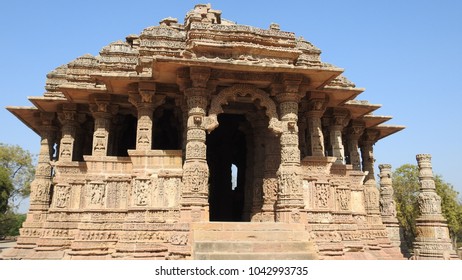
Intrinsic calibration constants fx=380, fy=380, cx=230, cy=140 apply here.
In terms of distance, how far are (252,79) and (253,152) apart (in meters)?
3.31

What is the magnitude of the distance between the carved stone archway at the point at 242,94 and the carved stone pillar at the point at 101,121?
3597 mm

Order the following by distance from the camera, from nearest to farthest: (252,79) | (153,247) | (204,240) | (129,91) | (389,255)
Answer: (204,240) < (153,247) < (252,79) < (129,91) < (389,255)

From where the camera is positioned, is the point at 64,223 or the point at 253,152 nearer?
the point at 64,223

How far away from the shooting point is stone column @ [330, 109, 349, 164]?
41.6ft

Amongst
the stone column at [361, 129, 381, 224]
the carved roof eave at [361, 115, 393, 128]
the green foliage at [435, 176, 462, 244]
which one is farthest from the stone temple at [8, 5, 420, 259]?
the green foliage at [435, 176, 462, 244]

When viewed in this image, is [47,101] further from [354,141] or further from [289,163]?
[354,141]

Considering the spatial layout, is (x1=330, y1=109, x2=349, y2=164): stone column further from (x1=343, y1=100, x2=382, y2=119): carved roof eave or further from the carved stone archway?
the carved stone archway

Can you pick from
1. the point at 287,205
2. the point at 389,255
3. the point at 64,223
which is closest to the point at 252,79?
the point at 287,205

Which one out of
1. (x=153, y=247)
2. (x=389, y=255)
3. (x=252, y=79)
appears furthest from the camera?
(x=389, y=255)

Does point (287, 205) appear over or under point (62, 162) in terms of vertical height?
under

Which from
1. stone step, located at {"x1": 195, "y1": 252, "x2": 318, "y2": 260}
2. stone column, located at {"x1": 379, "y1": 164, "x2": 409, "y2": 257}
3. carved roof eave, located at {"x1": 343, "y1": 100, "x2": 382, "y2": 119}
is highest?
carved roof eave, located at {"x1": 343, "y1": 100, "x2": 382, "y2": 119}

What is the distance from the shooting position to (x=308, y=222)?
32.2ft

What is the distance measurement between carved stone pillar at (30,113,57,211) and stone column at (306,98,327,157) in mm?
8875

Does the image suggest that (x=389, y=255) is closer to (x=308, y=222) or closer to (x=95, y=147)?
(x=308, y=222)
